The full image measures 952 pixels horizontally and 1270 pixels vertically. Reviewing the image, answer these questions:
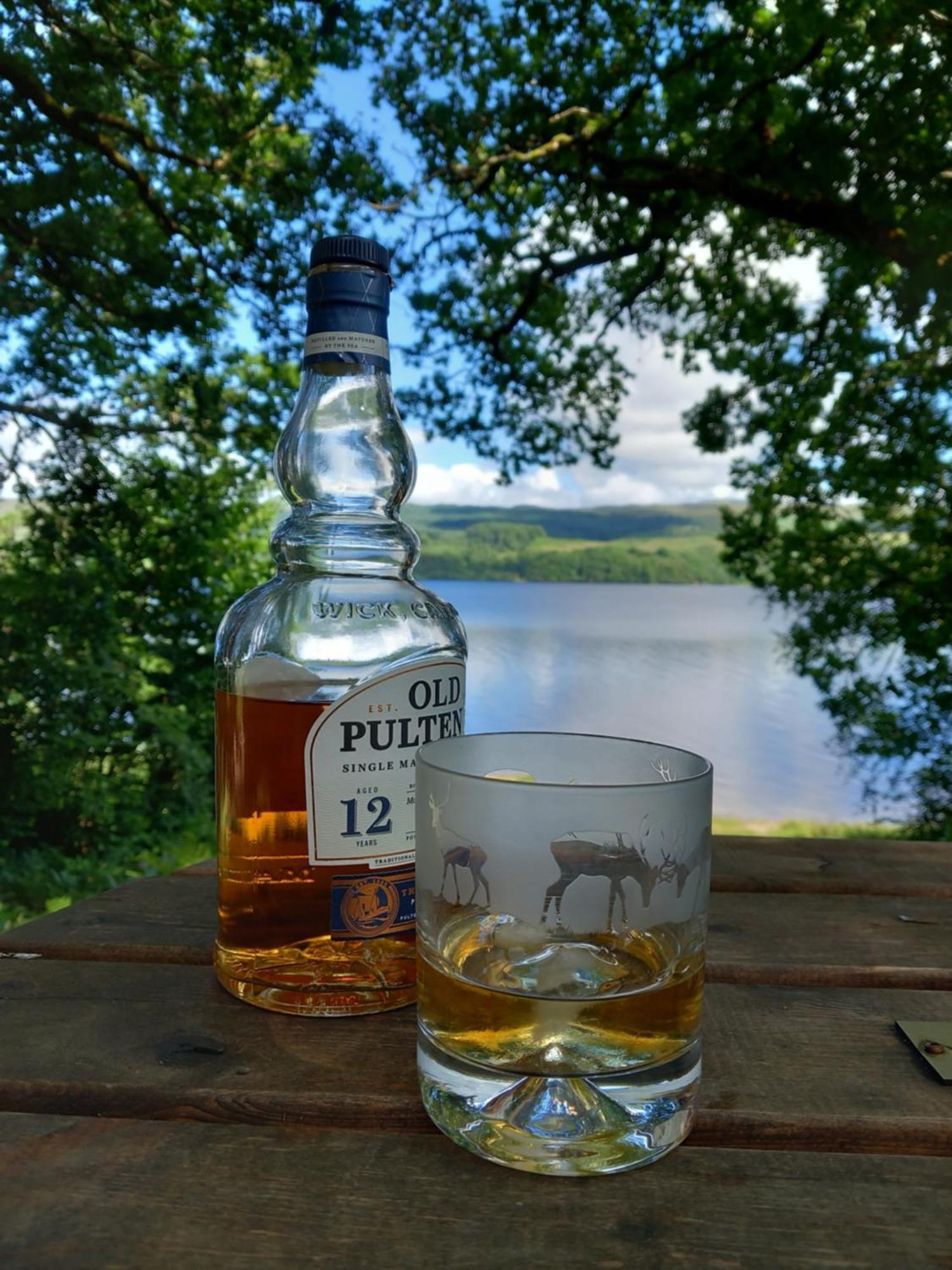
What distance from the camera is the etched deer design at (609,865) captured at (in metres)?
0.48

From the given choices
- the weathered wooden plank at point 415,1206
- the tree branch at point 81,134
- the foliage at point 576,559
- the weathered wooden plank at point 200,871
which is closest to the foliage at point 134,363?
the tree branch at point 81,134

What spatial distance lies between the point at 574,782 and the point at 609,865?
128mm

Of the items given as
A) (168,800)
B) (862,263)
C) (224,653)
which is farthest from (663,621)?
(224,653)

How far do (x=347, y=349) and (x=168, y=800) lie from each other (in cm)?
331

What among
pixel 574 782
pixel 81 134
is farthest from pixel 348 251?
pixel 81 134

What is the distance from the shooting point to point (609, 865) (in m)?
0.50

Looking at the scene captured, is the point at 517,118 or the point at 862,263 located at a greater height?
the point at 517,118

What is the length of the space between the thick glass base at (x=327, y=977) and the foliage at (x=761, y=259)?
302 cm

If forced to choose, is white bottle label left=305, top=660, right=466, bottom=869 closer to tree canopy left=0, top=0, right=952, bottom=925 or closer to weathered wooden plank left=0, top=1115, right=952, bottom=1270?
weathered wooden plank left=0, top=1115, right=952, bottom=1270

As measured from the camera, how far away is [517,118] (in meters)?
3.47

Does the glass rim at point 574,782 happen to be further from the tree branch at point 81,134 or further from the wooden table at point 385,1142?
the tree branch at point 81,134

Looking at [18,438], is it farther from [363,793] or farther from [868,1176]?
[868,1176]

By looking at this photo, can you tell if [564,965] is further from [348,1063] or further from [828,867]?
[828,867]

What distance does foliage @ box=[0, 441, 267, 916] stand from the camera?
3371 millimetres
